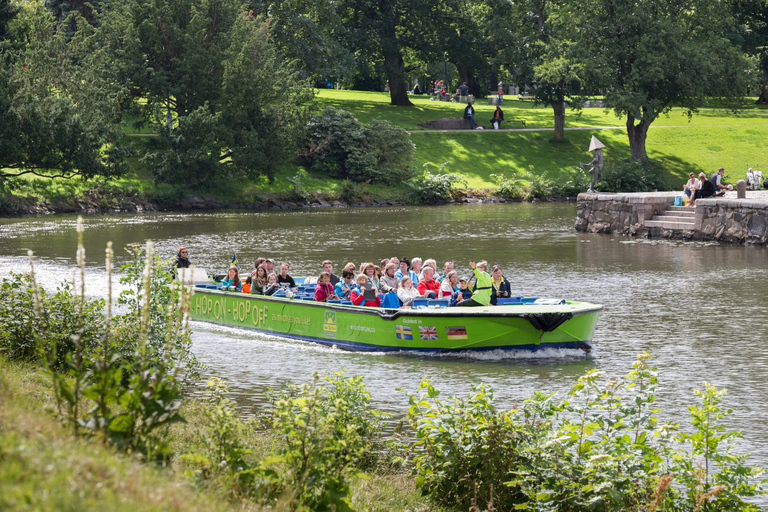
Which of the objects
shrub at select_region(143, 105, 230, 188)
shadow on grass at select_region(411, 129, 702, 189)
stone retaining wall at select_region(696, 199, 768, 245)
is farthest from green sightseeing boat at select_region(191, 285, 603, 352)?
shadow on grass at select_region(411, 129, 702, 189)

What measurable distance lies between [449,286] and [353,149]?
36997 mm

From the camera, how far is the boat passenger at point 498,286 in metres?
18.6

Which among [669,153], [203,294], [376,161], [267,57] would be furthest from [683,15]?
[203,294]

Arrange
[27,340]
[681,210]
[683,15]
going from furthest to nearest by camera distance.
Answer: [683,15] → [681,210] → [27,340]

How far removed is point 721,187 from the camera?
4038 centimetres

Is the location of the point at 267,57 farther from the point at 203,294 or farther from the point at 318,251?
the point at 203,294

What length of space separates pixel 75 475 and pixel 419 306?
13456 millimetres

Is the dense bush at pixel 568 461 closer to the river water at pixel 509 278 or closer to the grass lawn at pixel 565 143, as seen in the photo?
the river water at pixel 509 278

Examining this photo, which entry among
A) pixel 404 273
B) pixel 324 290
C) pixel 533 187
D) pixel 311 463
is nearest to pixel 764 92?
pixel 533 187

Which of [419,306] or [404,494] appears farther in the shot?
[419,306]

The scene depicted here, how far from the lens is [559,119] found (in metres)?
64.8

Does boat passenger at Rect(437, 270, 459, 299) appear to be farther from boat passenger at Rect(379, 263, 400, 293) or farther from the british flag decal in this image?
the british flag decal

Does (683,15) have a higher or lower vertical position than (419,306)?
higher

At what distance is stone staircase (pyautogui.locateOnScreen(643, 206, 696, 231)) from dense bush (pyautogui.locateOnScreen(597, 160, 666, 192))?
14903 mm
